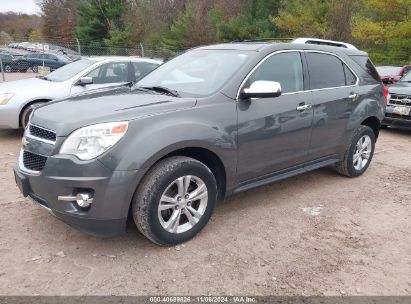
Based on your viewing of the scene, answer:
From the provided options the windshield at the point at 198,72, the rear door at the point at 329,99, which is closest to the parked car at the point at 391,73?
the rear door at the point at 329,99

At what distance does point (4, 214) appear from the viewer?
402 centimetres

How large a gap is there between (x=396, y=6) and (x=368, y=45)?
394 centimetres

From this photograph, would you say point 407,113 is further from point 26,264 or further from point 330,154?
point 26,264

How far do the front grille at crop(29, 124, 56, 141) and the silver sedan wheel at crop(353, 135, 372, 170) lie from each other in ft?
12.9

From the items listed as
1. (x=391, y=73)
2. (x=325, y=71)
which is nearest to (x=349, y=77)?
(x=325, y=71)

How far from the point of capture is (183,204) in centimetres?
343

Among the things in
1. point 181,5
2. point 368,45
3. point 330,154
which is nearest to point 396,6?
point 368,45

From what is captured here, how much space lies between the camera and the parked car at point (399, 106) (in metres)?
8.41

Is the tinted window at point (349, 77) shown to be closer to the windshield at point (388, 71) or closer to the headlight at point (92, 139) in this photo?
the headlight at point (92, 139)

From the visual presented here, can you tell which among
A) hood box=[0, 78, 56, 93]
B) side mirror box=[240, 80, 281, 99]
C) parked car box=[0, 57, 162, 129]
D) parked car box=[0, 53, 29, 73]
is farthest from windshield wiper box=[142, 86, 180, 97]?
parked car box=[0, 53, 29, 73]

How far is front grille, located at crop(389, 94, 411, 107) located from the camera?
8.38m

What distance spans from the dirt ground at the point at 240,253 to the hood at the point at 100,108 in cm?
107

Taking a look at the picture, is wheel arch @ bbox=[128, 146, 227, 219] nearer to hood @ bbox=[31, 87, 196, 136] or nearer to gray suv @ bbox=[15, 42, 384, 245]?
gray suv @ bbox=[15, 42, 384, 245]

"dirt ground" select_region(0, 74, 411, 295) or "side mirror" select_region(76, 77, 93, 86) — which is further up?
"side mirror" select_region(76, 77, 93, 86)
